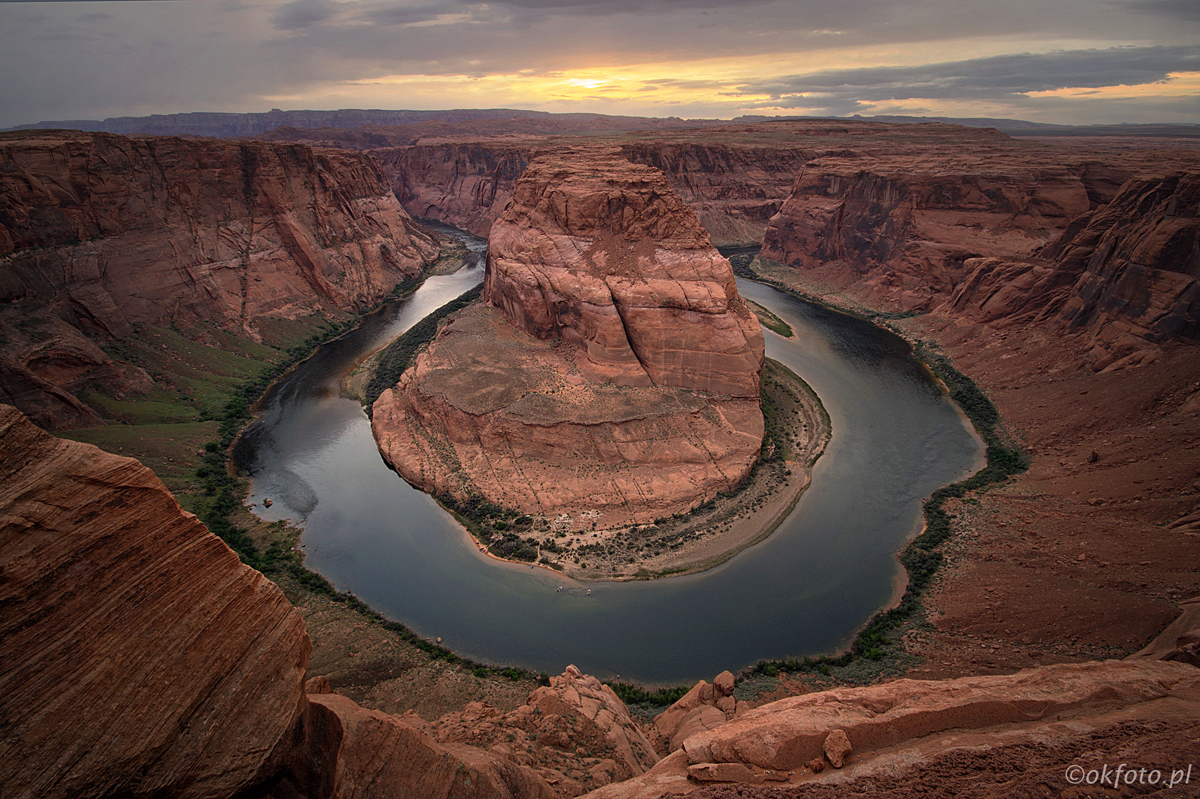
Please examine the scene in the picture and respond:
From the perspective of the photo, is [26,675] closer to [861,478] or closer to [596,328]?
[596,328]

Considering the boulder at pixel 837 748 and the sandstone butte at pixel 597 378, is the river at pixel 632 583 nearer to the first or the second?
the sandstone butte at pixel 597 378

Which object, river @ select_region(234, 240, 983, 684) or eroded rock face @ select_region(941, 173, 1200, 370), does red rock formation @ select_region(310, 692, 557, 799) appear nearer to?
river @ select_region(234, 240, 983, 684)

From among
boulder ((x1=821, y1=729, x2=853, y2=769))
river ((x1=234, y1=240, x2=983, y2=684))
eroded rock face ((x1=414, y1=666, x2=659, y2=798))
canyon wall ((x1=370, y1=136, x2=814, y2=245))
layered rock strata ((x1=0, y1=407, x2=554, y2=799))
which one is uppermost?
canyon wall ((x1=370, y1=136, x2=814, y2=245))

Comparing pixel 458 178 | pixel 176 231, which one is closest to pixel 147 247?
pixel 176 231

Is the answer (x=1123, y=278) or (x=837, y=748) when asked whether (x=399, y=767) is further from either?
(x=1123, y=278)

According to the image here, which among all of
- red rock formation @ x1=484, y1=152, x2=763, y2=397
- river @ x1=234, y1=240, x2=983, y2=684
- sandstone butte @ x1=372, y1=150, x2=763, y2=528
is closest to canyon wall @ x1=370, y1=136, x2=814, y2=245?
red rock formation @ x1=484, y1=152, x2=763, y2=397

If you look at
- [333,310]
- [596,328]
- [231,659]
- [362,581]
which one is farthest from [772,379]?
[333,310]
